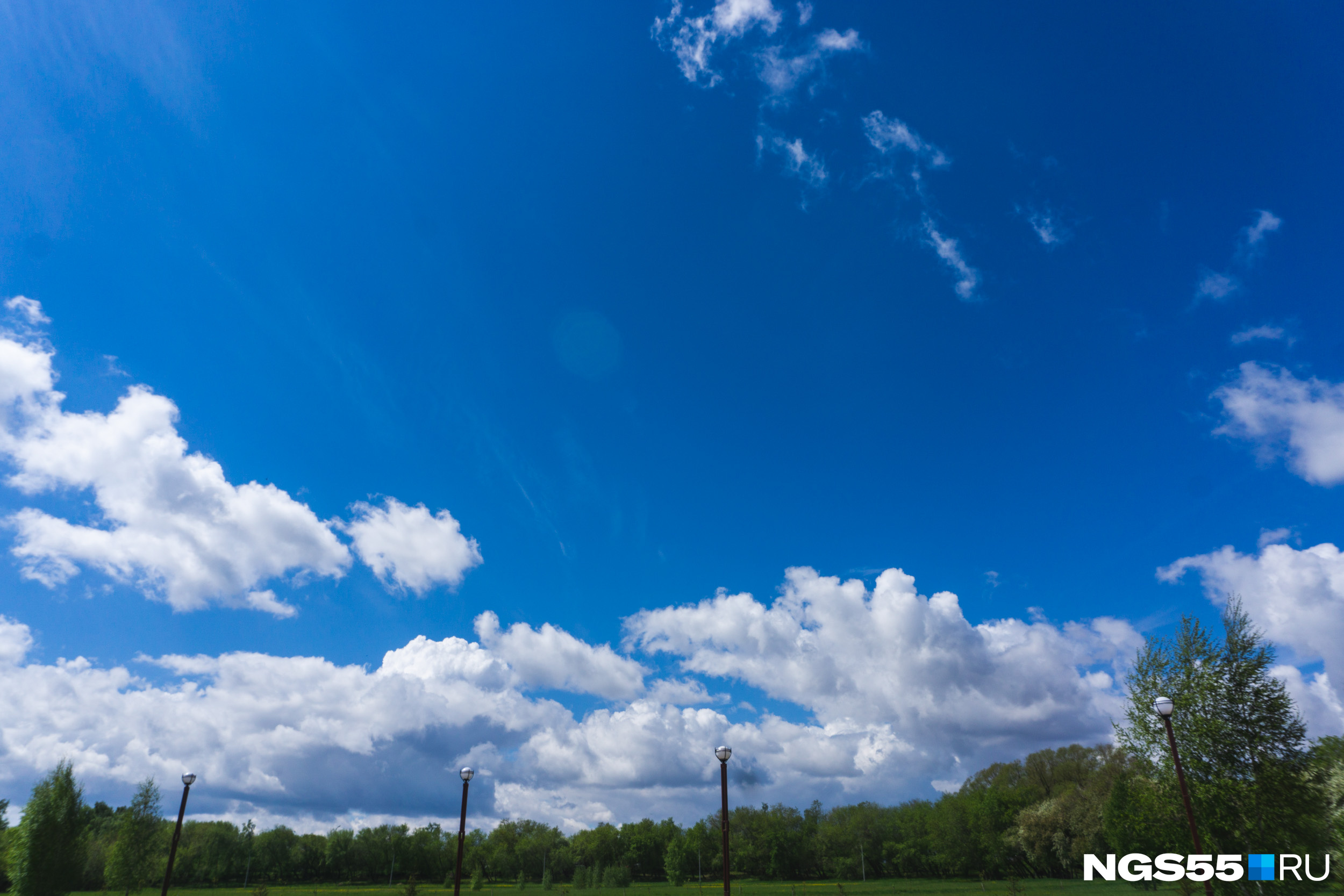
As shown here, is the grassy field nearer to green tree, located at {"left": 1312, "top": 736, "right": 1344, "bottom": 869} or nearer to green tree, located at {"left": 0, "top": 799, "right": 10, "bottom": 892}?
green tree, located at {"left": 0, "top": 799, "right": 10, "bottom": 892}

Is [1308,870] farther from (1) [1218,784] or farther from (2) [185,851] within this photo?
(2) [185,851]

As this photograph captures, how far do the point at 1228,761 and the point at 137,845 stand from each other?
86.6m

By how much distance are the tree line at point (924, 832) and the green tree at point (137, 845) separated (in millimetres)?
167

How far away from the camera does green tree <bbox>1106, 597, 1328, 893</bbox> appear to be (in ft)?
91.8

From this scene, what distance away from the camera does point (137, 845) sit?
64500mm

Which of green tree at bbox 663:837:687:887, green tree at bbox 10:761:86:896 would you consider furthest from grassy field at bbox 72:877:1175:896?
green tree at bbox 10:761:86:896

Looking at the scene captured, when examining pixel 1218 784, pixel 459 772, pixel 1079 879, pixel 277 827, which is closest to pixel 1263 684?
pixel 1218 784

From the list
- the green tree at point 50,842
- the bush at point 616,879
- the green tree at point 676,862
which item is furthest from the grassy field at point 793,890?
the green tree at point 50,842

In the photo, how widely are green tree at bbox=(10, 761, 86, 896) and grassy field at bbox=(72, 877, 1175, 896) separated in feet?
76.8

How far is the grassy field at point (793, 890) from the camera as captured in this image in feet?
215

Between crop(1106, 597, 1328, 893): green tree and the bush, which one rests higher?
crop(1106, 597, 1328, 893): green tree
